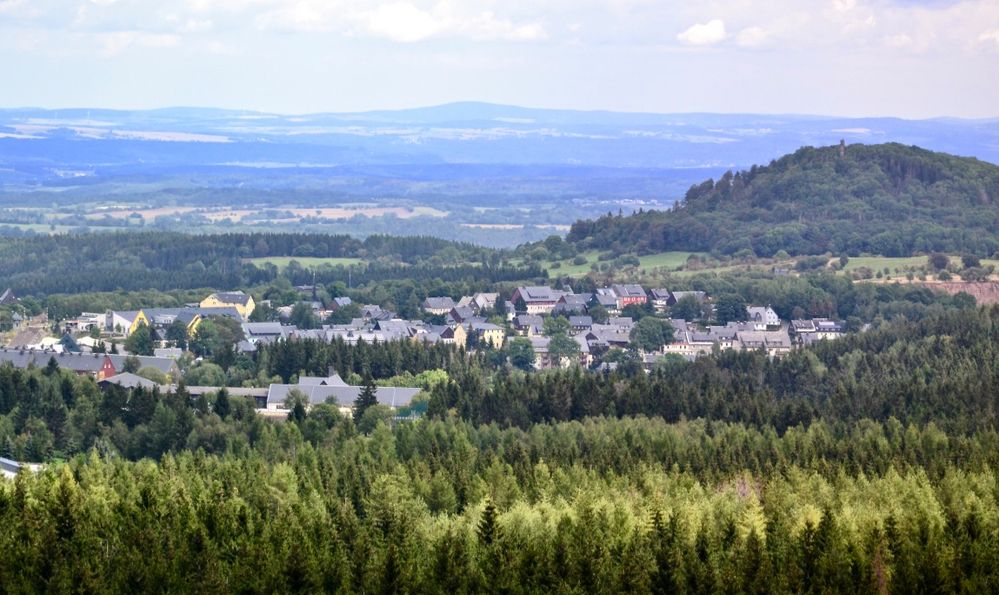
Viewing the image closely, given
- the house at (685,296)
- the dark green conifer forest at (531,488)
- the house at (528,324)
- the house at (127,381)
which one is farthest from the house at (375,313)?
the dark green conifer forest at (531,488)

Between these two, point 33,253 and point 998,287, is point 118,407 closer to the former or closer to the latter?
point 998,287

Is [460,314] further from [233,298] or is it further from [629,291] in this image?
[233,298]

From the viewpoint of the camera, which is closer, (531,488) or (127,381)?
(531,488)

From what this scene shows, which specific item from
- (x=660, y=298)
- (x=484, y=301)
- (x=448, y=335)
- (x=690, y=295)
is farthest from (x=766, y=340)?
(x=484, y=301)

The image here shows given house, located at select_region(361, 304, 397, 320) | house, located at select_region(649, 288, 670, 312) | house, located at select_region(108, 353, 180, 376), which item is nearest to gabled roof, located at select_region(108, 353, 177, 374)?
house, located at select_region(108, 353, 180, 376)

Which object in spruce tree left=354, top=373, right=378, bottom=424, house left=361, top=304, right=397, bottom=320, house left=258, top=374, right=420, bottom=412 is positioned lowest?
house left=361, top=304, right=397, bottom=320

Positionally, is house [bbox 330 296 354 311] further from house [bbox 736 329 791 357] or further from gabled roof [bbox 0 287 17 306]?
house [bbox 736 329 791 357]

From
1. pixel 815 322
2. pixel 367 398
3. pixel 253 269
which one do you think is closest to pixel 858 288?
pixel 815 322
